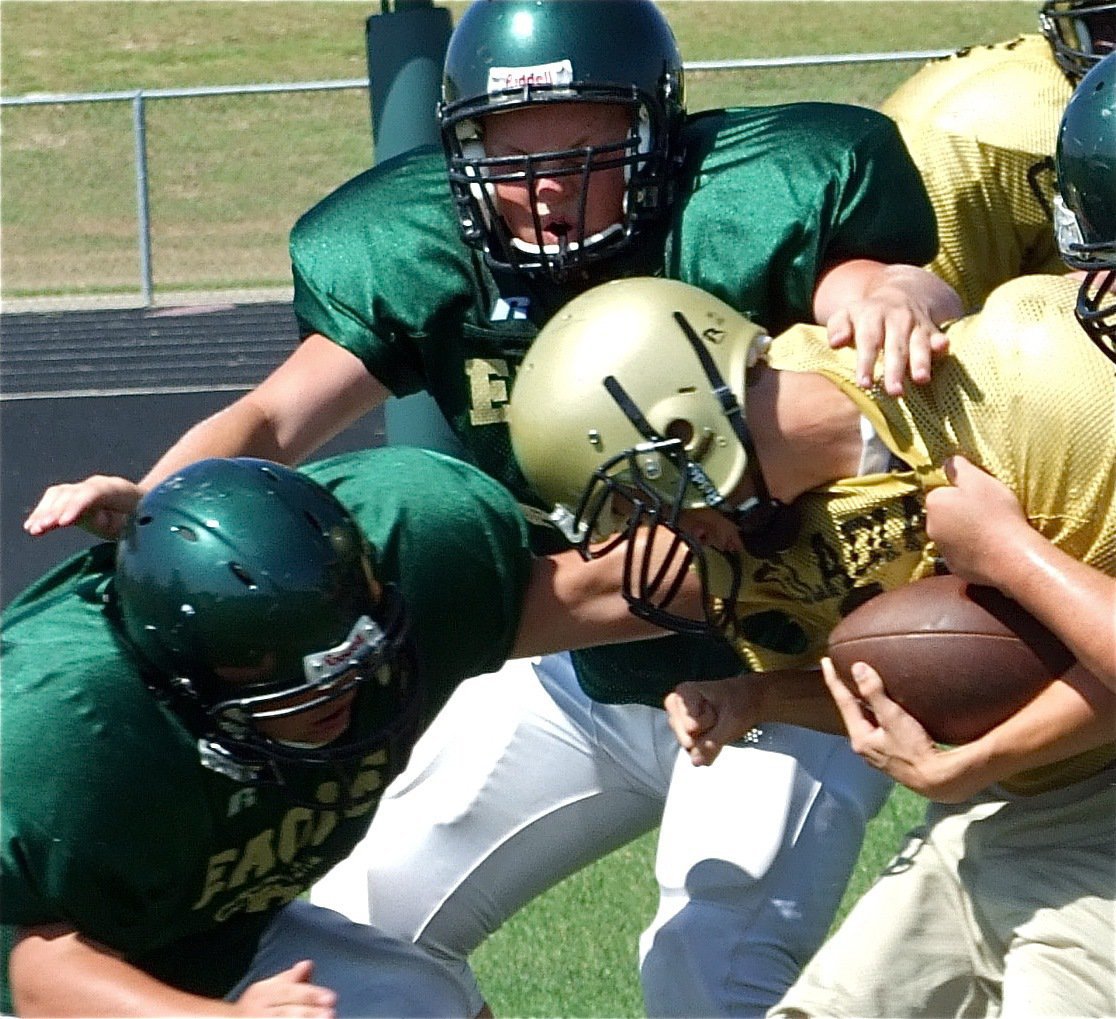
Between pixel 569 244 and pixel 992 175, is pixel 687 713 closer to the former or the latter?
pixel 569 244

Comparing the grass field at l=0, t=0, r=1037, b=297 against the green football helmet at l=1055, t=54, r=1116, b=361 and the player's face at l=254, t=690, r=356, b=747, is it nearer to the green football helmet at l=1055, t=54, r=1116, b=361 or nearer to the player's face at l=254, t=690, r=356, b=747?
the green football helmet at l=1055, t=54, r=1116, b=361

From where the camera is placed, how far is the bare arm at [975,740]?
2.47 m

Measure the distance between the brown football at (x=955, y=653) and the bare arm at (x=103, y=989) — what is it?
80 centimetres

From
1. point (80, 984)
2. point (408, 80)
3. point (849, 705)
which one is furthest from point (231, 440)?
point (408, 80)

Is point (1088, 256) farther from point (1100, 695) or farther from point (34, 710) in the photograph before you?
point (34, 710)

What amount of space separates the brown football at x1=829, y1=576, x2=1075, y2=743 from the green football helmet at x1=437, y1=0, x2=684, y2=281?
698 millimetres

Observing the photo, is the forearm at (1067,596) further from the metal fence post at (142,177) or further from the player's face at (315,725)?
the metal fence post at (142,177)

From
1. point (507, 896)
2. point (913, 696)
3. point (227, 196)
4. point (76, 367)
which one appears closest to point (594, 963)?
point (507, 896)

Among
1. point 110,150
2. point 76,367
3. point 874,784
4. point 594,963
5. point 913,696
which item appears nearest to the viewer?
point 913,696


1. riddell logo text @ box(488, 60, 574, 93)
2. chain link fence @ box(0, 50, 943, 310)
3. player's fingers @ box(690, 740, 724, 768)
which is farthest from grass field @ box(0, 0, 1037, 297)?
player's fingers @ box(690, 740, 724, 768)

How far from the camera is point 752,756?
3131mm

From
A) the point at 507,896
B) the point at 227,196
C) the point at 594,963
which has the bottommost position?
the point at 227,196

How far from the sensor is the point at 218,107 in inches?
555

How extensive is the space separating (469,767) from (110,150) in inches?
436
